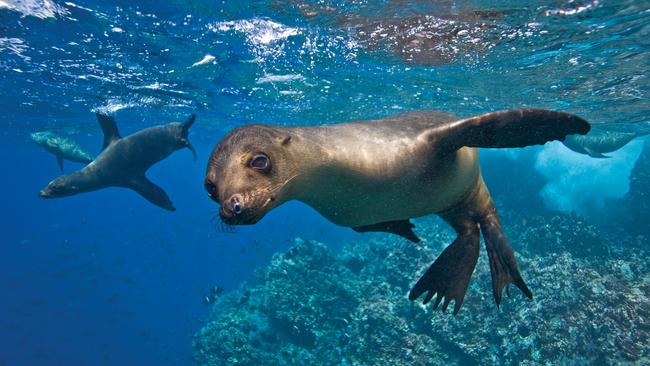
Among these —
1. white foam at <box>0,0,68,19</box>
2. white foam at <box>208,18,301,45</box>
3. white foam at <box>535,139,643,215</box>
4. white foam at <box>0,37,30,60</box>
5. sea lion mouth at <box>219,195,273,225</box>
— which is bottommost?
white foam at <box>535,139,643,215</box>

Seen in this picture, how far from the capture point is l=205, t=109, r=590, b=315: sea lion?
1.98 metres

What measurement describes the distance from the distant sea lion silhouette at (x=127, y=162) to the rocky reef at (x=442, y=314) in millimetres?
5440

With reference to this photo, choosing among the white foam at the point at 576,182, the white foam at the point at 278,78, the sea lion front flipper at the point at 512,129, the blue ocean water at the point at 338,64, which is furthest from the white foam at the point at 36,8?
the white foam at the point at 576,182

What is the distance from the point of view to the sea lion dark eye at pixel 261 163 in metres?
1.95

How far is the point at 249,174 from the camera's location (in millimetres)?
1915

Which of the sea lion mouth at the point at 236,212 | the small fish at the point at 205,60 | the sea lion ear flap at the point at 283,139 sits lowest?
the sea lion mouth at the point at 236,212

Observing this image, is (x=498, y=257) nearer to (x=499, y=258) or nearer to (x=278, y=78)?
(x=499, y=258)

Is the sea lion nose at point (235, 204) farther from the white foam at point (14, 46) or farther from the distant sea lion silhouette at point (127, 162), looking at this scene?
the white foam at point (14, 46)

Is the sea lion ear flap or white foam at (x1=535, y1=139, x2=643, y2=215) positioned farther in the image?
white foam at (x1=535, y1=139, x2=643, y2=215)

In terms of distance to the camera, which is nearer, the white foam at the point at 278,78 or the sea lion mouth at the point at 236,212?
the sea lion mouth at the point at 236,212

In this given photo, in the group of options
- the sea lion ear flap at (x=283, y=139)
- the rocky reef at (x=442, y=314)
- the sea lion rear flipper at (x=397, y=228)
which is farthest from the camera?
the rocky reef at (x=442, y=314)

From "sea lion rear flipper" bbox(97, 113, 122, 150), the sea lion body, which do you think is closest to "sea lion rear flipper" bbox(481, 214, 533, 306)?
the sea lion body

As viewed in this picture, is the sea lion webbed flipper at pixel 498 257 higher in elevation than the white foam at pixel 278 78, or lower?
lower

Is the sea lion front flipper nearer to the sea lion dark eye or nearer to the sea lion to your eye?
the sea lion
